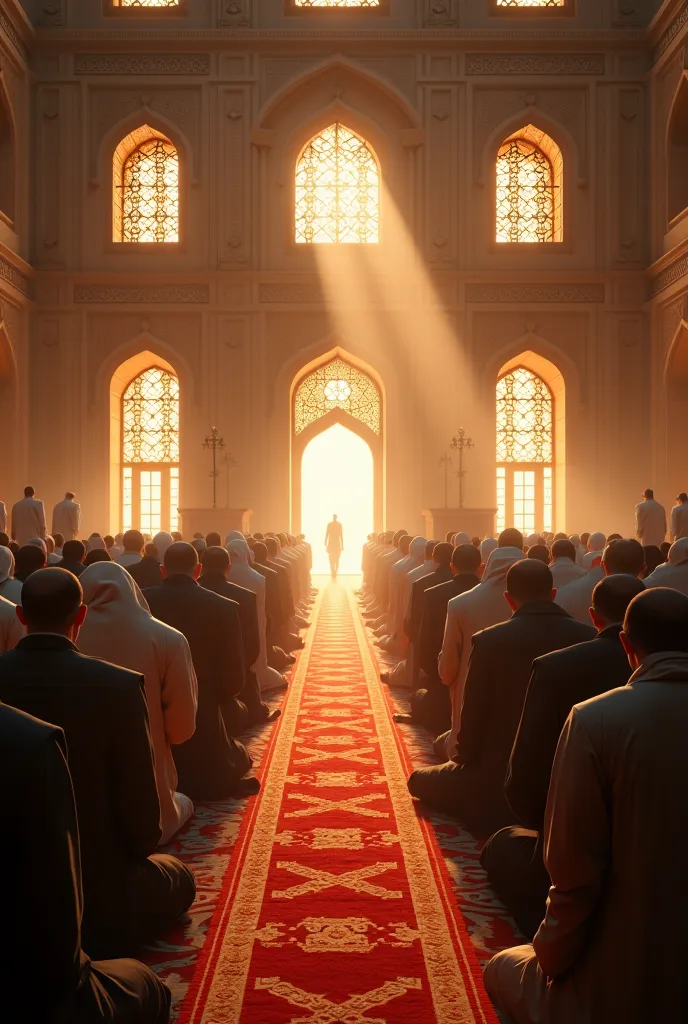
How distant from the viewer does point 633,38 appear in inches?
781

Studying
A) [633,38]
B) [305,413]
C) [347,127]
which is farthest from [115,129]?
[633,38]

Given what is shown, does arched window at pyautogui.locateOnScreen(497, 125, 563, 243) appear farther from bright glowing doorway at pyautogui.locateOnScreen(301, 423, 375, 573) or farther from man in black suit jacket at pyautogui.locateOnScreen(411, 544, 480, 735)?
man in black suit jacket at pyautogui.locateOnScreen(411, 544, 480, 735)

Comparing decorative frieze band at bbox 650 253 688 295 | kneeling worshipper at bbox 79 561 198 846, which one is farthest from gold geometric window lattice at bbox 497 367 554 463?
kneeling worshipper at bbox 79 561 198 846

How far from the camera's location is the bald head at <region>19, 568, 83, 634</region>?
265cm

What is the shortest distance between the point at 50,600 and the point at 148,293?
60.6 feet

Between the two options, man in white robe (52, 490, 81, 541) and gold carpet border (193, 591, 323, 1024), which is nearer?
gold carpet border (193, 591, 323, 1024)

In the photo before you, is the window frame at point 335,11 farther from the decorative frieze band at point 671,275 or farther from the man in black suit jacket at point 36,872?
the man in black suit jacket at point 36,872

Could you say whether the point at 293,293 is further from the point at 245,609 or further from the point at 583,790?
the point at 583,790

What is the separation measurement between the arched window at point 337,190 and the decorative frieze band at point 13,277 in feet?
17.7

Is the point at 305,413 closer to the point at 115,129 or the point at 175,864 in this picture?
the point at 115,129

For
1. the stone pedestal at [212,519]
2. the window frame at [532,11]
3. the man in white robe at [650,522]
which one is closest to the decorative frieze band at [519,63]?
the window frame at [532,11]

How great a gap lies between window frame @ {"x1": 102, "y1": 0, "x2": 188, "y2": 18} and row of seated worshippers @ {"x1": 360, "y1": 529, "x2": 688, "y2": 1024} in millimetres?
18685

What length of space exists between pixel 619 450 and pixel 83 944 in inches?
725

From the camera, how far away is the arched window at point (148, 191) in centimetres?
2072
